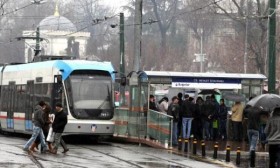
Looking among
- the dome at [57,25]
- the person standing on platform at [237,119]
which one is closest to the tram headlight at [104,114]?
the person standing on platform at [237,119]

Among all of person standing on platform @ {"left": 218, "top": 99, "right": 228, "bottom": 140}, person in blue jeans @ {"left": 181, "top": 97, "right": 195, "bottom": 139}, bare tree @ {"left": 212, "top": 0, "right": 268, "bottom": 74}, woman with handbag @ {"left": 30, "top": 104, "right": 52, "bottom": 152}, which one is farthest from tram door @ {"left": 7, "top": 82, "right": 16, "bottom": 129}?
bare tree @ {"left": 212, "top": 0, "right": 268, "bottom": 74}

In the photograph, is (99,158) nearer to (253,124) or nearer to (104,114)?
(253,124)

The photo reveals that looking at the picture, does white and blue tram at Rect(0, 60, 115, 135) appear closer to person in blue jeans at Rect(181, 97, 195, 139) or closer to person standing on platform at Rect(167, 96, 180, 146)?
person standing on platform at Rect(167, 96, 180, 146)

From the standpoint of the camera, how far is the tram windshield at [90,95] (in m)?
26.8

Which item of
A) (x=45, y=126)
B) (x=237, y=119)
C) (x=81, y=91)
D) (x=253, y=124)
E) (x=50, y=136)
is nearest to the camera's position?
(x=253, y=124)

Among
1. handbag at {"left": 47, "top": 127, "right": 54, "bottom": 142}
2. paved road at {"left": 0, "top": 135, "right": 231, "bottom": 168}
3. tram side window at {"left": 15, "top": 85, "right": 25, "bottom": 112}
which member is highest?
tram side window at {"left": 15, "top": 85, "right": 25, "bottom": 112}

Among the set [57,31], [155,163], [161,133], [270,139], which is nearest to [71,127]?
[161,133]

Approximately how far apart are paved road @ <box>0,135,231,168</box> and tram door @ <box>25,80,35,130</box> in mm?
4376

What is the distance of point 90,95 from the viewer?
2720 cm

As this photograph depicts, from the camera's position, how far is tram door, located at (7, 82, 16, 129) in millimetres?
32781

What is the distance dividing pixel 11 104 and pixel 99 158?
492 inches

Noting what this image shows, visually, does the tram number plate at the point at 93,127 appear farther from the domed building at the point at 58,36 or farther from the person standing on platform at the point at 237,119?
the domed building at the point at 58,36

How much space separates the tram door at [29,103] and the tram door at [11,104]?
197 cm

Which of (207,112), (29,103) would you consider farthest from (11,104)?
(207,112)
